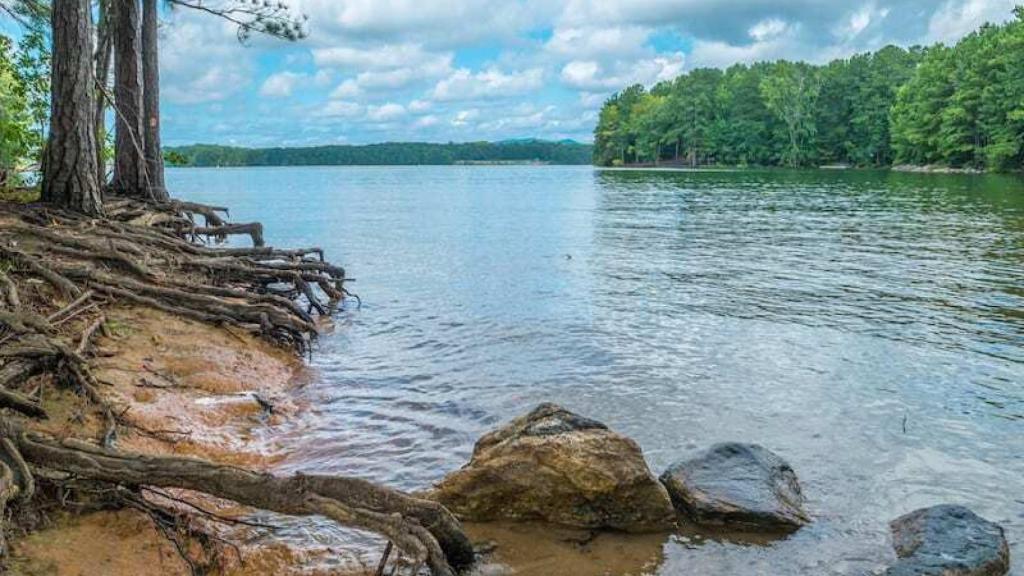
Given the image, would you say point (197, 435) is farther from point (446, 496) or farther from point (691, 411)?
point (691, 411)

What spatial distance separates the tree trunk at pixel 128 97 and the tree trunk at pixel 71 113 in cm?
421

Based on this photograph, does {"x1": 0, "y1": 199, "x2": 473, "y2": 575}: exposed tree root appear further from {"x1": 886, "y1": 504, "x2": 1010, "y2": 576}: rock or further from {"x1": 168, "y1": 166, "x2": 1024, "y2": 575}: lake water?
{"x1": 886, "y1": 504, "x2": 1010, "y2": 576}: rock

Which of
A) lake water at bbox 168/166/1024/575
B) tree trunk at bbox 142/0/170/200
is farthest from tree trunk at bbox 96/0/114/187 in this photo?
lake water at bbox 168/166/1024/575

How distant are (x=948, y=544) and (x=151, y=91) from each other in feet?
61.3

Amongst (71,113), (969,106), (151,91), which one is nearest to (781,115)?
(969,106)

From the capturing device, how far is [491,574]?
219 inches

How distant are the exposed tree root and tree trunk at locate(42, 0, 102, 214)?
576mm

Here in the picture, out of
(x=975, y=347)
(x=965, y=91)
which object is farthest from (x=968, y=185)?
(x=975, y=347)

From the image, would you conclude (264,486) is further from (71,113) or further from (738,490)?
(71,113)

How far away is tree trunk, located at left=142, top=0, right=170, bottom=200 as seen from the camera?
18.1 m

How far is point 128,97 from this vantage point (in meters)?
17.0

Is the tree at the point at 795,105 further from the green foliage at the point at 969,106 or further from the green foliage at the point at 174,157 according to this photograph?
the green foliage at the point at 174,157

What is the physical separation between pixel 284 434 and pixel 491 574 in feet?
12.2

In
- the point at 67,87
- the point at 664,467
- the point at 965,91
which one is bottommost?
the point at 664,467
